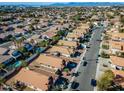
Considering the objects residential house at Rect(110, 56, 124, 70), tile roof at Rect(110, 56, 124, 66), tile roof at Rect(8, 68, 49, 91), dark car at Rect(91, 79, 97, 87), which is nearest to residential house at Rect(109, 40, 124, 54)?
tile roof at Rect(110, 56, 124, 66)

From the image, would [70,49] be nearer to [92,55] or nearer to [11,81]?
[92,55]

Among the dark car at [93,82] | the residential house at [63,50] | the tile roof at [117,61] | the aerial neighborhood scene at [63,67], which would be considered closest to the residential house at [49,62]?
the aerial neighborhood scene at [63,67]

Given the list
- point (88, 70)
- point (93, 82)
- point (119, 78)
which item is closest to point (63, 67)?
point (88, 70)

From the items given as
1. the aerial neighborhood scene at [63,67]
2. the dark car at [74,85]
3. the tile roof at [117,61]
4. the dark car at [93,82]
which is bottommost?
the dark car at [74,85]

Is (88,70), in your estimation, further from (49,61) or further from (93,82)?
(49,61)

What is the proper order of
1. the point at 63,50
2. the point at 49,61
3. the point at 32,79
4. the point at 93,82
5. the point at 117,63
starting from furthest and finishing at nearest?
the point at 63,50 → the point at 49,61 → the point at 117,63 → the point at 93,82 → the point at 32,79

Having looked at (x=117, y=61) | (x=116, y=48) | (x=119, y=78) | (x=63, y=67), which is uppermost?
(x=116, y=48)

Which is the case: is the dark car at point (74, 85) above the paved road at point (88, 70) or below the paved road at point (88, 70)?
below

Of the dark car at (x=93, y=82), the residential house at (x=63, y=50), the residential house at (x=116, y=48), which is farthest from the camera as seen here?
the residential house at (x=116, y=48)

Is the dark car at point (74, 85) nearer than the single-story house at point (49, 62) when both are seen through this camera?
Yes

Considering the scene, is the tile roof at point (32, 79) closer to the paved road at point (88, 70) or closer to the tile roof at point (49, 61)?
the paved road at point (88, 70)

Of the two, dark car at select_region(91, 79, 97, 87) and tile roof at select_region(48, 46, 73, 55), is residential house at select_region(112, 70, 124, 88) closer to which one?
dark car at select_region(91, 79, 97, 87)
